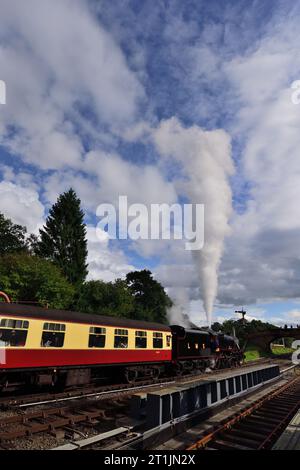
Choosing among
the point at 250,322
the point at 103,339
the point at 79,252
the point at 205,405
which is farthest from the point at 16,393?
the point at 250,322

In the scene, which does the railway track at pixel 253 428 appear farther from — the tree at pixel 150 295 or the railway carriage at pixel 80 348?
the tree at pixel 150 295

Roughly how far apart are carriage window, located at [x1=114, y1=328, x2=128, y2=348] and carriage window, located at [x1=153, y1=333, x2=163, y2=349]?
3103mm

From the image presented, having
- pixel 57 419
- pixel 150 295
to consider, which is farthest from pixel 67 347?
pixel 150 295

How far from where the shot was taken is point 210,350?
28.5 metres

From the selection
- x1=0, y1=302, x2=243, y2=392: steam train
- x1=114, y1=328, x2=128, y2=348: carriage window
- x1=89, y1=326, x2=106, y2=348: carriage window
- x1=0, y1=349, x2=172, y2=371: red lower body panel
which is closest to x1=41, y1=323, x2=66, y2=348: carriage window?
x1=0, y1=302, x2=243, y2=392: steam train

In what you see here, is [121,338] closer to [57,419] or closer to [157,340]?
[157,340]

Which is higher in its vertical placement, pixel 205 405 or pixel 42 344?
pixel 42 344

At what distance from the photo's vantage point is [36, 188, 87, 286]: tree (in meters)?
49.5

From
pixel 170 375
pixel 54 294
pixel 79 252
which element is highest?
pixel 79 252

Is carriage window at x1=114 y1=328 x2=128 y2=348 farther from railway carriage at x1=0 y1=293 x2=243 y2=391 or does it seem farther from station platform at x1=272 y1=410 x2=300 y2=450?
station platform at x1=272 y1=410 x2=300 y2=450

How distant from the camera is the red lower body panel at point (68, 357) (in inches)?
526
